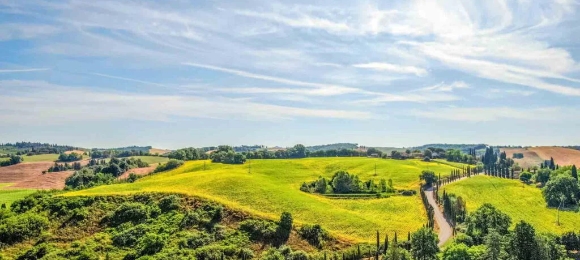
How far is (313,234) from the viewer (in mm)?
104375

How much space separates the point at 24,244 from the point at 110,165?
9859 centimetres

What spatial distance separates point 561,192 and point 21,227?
563ft

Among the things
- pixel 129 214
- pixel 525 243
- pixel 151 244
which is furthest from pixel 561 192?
pixel 129 214

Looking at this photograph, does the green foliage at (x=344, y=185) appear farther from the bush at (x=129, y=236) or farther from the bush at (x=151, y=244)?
the bush at (x=129, y=236)

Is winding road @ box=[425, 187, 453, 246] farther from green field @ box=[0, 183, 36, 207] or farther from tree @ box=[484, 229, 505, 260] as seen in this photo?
green field @ box=[0, 183, 36, 207]

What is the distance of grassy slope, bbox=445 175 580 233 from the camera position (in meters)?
129

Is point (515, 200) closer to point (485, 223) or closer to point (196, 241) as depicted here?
point (485, 223)

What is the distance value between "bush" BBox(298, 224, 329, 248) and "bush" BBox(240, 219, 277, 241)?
7.52 meters

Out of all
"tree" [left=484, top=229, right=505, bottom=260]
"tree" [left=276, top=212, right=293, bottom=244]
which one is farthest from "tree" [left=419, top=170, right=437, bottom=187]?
"tree" [left=484, top=229, right=505, bottom=260]

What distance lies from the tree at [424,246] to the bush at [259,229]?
34755mm

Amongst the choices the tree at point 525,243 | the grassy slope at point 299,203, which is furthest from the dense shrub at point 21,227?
the tree at point 525,243

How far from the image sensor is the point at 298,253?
9444 cm

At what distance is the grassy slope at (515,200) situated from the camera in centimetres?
12862

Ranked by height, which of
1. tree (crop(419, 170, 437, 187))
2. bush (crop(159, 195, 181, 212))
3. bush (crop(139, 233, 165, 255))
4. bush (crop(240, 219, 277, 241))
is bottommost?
bush (crop(139, 233, 165, 255))
